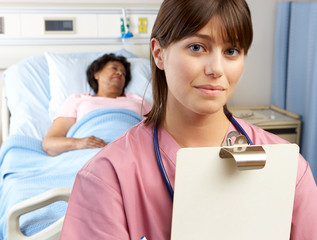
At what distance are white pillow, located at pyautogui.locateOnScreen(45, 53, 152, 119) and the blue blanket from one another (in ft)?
1.14

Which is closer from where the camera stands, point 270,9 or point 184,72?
point 184,72

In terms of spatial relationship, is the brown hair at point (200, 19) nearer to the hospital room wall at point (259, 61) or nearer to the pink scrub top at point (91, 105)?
the pink scrub top at point (91, 105)

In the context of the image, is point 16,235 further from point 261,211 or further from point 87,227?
point 261,211

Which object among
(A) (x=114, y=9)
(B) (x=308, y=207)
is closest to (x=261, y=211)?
(B) (x=308, y=207)

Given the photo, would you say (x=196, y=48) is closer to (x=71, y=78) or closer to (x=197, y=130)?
(x=197, y=130)

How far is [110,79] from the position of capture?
254 cm

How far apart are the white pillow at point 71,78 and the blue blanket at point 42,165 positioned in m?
0.35

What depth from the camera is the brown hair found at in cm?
82

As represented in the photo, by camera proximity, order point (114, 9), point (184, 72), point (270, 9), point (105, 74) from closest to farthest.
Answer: point (184, 72), point (105, 74), point (114, 9), point (270, 9)

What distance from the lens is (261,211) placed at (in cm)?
74

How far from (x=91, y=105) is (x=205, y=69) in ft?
5.19

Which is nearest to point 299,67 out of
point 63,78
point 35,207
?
point 63,78

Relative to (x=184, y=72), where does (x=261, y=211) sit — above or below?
below

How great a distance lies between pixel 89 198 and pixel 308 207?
0.46 m
